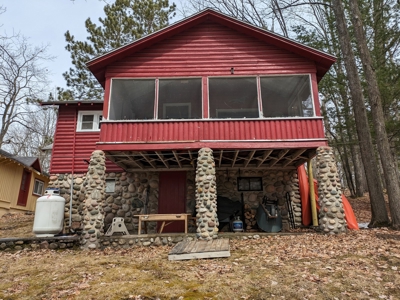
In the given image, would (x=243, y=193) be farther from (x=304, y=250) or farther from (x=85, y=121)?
(x=85, y=121)

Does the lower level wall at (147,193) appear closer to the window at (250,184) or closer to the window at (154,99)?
the window at (250,184)

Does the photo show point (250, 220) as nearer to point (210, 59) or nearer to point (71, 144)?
point (210, 59)

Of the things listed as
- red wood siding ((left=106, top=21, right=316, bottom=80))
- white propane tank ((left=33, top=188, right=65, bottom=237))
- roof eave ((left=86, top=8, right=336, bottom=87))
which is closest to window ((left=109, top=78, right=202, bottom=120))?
red wood siding ((left=106, top=21, right=316, bottom=80))

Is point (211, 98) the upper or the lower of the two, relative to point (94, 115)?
lower

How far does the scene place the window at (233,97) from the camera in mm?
8773

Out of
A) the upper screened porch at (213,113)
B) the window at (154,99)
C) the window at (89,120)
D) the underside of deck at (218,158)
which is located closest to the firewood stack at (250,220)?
the underside of deck at (218,158)

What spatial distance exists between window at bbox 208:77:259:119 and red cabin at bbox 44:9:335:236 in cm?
3

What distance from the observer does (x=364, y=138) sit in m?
9.13

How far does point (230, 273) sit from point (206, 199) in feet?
9.37

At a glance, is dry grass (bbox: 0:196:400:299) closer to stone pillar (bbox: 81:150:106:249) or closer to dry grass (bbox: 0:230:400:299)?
dry grass (bbox: 0:230:400:299)

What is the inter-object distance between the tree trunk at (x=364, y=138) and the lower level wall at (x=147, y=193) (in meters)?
2.37

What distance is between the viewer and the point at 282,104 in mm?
9031

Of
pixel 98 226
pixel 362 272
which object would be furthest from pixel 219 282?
pixel 98 226

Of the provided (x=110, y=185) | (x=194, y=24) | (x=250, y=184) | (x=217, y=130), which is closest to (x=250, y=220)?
(x=250, y=184)
